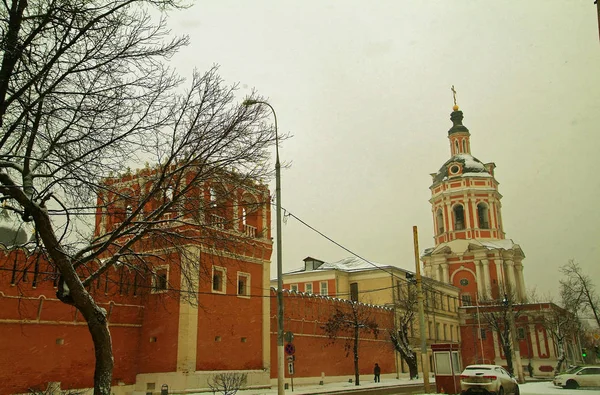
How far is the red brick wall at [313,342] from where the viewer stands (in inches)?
1364

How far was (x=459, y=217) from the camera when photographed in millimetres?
73375

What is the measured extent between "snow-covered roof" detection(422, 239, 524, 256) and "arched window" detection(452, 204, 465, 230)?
7.73 feet

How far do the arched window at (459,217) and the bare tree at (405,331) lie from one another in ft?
69.3

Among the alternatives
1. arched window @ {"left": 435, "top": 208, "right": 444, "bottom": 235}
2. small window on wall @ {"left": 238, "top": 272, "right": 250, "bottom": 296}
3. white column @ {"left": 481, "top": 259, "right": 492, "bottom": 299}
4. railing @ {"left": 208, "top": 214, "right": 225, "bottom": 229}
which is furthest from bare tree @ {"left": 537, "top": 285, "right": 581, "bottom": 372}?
railing @ {"left": 208, "top": 214, "right": 225, "bottom": 229}

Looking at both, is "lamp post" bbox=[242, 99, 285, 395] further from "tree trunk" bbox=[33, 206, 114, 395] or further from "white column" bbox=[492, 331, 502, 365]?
"white column" bbox=[492, 331, 502, 365]

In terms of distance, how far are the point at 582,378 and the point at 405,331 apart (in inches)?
655

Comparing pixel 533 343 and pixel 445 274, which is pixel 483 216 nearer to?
pixel 445 274

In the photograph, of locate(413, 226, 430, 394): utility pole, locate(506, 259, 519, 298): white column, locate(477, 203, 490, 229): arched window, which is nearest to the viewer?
locate(413, 226, 430, 394): utility pole

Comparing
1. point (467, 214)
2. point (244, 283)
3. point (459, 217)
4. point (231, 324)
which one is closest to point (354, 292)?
point (467, 214)

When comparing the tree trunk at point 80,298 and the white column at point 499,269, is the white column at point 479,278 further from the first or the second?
the tree trunk at point 80,298

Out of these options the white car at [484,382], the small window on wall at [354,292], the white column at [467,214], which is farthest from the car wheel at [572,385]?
the white column at [467,214]

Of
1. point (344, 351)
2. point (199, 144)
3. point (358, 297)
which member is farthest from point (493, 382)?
point (358, 297)

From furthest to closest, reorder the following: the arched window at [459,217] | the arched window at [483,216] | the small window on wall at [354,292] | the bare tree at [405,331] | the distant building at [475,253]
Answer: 1. the arched window at [459,217]
2. the arched window at [483,216]
3. the distant building at [475,253]
4. the small window on wall at [354,292]
5. the bare tree at [405,331]

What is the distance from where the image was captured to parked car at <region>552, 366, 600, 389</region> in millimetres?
28844
